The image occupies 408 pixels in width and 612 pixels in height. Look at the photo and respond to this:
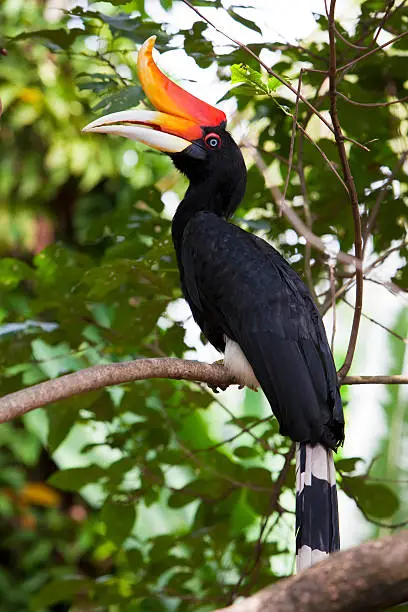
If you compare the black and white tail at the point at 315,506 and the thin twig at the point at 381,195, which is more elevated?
the thin twig at the point at 381,195

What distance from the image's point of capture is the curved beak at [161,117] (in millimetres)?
2764

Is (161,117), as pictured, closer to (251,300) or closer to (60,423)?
(251,300)

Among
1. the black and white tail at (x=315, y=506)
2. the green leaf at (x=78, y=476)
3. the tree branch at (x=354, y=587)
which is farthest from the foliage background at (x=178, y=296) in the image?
the tree branch at (x=354, y=587)

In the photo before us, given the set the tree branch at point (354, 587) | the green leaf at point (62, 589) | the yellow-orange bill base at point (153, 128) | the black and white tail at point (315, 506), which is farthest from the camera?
the green leaf at point (62, 589)

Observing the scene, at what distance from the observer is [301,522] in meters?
2.31

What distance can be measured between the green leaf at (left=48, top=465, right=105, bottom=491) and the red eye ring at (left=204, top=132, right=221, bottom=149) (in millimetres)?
1150

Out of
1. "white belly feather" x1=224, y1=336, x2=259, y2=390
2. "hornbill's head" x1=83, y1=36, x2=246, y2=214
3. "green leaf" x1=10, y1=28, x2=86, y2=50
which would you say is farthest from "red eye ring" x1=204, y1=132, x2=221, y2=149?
"white belly feather" x1=224, y1=336, x2=259, y2=390

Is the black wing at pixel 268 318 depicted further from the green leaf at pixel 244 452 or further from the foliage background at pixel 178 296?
the green leaf at pixel 244 452

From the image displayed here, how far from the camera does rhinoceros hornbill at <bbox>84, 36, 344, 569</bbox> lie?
239 cm

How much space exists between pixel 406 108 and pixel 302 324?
0.96 metres

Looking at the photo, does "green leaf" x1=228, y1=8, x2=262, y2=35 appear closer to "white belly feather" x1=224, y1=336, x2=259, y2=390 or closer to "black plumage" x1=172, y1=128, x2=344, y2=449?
"black plumage" x1=172, y1=128, x2=344, y2=449

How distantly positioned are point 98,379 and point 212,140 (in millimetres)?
1386

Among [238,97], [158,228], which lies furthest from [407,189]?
[158,228]

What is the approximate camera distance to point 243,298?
8.80 feet
